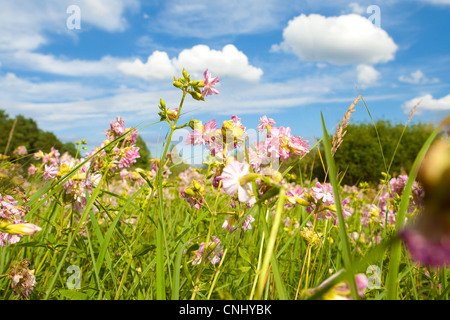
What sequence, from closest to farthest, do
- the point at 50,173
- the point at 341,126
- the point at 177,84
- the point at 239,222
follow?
the point at 239,222 → the point at 177,84 → the point at 341,126 → the point at 50,173

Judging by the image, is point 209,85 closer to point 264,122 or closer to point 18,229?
point 264,122

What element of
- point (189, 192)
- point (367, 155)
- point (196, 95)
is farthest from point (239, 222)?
point (367, 155)

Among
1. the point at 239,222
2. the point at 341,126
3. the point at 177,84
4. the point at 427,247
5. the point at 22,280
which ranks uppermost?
the point at 177,84

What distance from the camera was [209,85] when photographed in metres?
1.36

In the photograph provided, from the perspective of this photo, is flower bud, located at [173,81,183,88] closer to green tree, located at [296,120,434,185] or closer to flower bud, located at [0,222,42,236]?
flower bud, located at [0,222,42,236]

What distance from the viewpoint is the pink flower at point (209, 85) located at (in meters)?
1.35

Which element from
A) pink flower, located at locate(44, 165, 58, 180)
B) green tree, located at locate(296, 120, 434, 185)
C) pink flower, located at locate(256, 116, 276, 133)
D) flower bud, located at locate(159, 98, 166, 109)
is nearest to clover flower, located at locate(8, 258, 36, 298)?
pink flower, located at locate(44, 165, 58, 180)

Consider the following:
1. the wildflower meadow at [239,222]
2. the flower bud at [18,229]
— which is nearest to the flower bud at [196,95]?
the wildflower meadow at [239,222]

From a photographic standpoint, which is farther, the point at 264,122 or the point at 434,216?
the point at 264,122

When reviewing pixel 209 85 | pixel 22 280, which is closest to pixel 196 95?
pixel 209 85

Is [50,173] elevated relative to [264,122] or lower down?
lower down

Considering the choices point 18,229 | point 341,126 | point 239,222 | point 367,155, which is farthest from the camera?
point 367,155

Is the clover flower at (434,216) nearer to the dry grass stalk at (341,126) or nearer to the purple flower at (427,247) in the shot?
the purple flower at (427,247)
